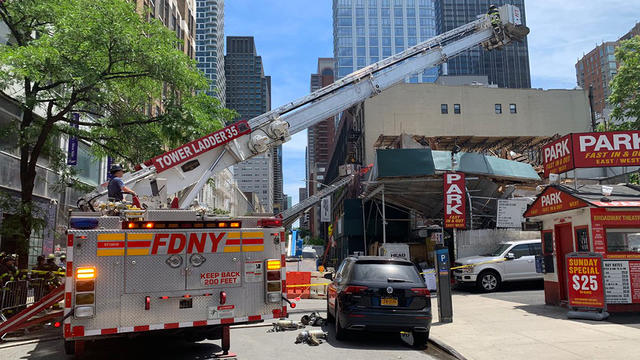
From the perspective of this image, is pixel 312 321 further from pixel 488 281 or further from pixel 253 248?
pixel 488 281

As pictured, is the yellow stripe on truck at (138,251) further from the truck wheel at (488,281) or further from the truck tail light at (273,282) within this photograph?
the truck wheel at (488,281)

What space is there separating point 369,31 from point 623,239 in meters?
136

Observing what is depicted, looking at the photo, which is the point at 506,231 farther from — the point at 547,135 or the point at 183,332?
the point at 547,135

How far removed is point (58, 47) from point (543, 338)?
1298cm

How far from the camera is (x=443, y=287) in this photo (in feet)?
39.1

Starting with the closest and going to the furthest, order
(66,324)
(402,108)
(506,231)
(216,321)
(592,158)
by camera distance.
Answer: (66,324)
(216,321)
(592,158)
(506,231)
(402,108)

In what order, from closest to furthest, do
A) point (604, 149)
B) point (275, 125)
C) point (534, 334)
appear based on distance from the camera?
point (534, 334) → point (604, 149) → point (275, 125)

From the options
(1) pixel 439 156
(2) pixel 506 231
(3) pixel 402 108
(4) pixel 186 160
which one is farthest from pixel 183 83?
(3) pixel 402 108

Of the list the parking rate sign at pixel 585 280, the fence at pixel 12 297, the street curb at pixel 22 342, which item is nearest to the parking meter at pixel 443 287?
the parking rate sign at pixel 585 280

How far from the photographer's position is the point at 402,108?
140 ft

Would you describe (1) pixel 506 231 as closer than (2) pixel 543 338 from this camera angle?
No

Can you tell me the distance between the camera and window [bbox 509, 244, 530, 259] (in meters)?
18.9

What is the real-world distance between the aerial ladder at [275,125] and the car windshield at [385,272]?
4.33 meters

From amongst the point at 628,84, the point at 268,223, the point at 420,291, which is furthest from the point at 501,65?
the point at 268,223
